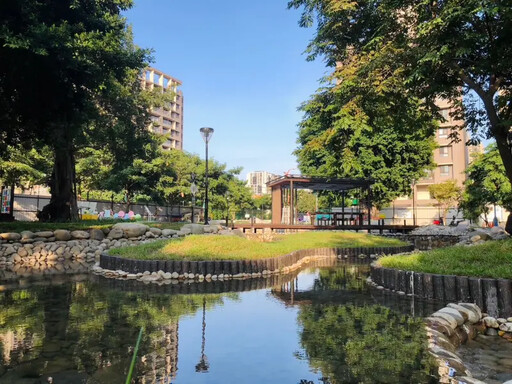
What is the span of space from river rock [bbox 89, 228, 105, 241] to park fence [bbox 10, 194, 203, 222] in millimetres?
7489

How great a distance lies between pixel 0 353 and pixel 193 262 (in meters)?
5.25

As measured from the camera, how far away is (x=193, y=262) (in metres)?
8.88

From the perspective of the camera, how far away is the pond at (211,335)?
341 cm

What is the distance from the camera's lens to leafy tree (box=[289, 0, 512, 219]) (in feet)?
26.8

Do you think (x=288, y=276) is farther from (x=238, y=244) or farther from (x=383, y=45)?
(x=383, y=45)

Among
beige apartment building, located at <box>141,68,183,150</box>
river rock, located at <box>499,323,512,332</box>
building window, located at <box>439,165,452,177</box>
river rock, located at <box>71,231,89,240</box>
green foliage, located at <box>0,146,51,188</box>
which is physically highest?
beige apartment building, located at <box>141,68,183,150</box>

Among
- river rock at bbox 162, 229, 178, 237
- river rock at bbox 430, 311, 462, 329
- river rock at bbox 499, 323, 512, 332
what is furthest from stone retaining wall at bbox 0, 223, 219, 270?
river rock at bbox 499, 323, 512, 332

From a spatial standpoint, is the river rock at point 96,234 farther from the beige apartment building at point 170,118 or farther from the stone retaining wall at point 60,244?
the beige apartment building at point 170,118

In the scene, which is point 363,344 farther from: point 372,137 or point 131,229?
point 372,137

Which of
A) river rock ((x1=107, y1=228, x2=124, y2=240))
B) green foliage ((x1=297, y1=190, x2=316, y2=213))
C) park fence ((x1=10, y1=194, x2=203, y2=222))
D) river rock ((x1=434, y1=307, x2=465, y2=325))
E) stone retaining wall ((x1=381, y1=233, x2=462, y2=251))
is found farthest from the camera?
green foliage ((x1=297, y1=190, x2=316, y2=213))

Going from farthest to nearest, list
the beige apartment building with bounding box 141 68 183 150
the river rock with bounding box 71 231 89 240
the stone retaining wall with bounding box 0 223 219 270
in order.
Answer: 1. the beige apartment building with bounding box 141 68 183 150
2. the river rock with bounding box 71 231 89 240
3. the stone retaining wall with bounding box 0 223 219 270

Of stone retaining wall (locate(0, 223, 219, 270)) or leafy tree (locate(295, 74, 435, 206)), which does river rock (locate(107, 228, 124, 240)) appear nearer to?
stone retaining wall (locate(0, 223, 219, 270))

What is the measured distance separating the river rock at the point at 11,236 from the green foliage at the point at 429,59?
1095cm

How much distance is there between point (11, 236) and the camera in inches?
492
